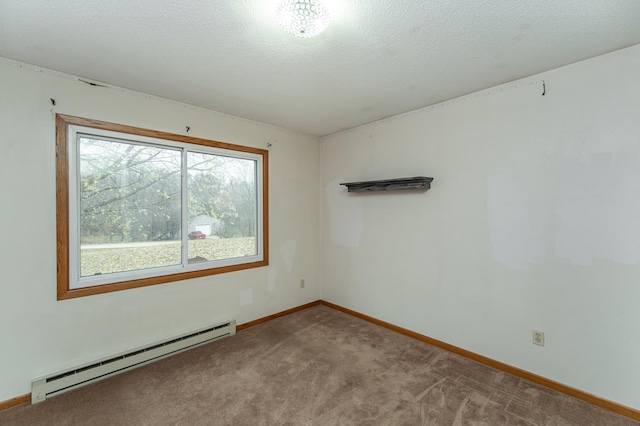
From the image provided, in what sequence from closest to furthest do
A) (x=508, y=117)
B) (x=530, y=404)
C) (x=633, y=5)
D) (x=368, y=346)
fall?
(x=633, y=5)
(x=530, y=404)
(x=508, y=117)
(x=368, y=346)

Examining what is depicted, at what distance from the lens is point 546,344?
2.17 metres

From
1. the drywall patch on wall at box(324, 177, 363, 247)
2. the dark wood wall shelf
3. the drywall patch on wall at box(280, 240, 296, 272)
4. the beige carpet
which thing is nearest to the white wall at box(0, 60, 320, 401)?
the beige carpet

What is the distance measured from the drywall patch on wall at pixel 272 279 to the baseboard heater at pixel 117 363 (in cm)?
68

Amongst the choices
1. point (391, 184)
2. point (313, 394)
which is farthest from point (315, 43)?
point (313, 394)

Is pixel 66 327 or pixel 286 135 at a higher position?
pixel 286 135

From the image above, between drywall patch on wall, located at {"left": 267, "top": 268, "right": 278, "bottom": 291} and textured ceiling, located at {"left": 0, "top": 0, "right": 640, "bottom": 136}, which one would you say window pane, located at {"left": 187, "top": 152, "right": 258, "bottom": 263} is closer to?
drywall patch on wall, located at {"left": 267, "top": 268, "right": 278, "bottom": 291}

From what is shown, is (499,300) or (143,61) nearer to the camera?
(143,61)

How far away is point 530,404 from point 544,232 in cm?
126

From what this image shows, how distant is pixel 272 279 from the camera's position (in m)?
3.54

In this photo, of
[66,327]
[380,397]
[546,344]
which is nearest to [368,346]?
[380,397]

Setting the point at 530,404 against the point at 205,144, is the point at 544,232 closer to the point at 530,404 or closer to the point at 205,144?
the point at 530,404

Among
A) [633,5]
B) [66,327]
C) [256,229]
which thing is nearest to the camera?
[633,5]

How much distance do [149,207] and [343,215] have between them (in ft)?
7.43

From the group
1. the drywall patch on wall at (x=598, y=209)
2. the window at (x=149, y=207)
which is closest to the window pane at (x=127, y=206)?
the window at (x=149, y=207)
